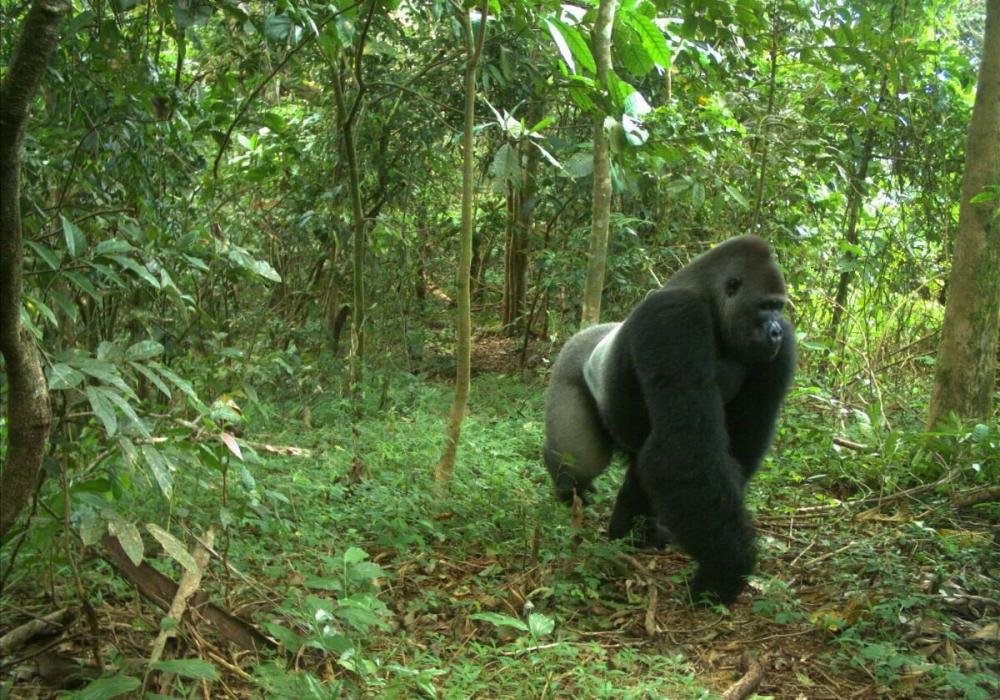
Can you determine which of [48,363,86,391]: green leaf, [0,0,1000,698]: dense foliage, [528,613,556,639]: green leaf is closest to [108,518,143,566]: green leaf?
[0,0,1000,698]: dense foliage

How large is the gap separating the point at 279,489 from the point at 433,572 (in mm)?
754

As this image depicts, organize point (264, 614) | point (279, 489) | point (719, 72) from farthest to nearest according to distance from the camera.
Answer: point (719, 72) → point (279, 489) → point (264, 614)

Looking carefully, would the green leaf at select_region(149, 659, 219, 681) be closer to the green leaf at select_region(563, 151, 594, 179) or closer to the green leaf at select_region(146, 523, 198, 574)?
the green leaf at select_region(146, 523, 198, 574)

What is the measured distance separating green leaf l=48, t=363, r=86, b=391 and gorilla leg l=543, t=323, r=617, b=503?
2629 millimetres

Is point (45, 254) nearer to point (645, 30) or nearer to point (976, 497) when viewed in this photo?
point (645, 30)

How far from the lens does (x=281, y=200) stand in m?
6.63

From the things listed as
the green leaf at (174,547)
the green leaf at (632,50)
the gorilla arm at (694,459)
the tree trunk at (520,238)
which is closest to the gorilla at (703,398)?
the gorilla arm at (694,459)

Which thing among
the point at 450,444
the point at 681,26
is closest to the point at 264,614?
the point at 450,444

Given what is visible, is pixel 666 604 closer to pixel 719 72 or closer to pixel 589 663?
pixel 589 663

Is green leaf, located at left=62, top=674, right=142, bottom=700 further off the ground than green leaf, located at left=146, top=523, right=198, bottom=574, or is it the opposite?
green leaf, located at left=146, top=523, right=198, bottom=574

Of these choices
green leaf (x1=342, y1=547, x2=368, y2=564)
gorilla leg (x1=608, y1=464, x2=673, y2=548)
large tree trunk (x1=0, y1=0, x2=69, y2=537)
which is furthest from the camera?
gorilla leg (x1=608, y1=464, x2=673, y2=548)

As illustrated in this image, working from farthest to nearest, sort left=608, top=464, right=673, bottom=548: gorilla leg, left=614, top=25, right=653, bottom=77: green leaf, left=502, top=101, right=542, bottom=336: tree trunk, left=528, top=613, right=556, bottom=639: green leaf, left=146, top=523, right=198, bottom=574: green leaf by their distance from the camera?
left=502, top=101, right=542, bottom=336: tree trunk
left=608, top=464, right=673, bottom=548: gorilla leg
left=614, top=25, right=653, bottom=77: green leaf
left=528, top=613, right=556, bottom=639: green leaf
left=146, top=523, right=198, bottom=574: green leaf

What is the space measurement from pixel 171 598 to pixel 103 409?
2.50 ft

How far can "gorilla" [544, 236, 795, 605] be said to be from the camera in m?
3.36
